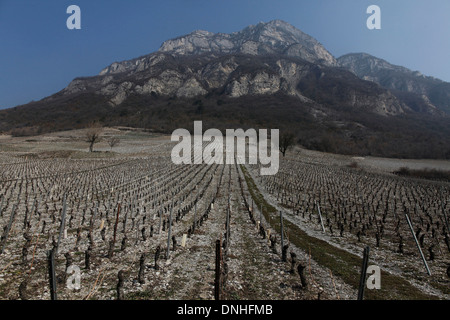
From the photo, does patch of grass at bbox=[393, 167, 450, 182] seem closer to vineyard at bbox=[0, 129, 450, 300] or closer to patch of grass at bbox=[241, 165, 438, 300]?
vineyard at bbox=[0, 129, 450, 300]

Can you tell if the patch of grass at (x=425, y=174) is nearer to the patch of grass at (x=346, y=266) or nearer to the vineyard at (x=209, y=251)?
the vineyard at (x=209, y=251)

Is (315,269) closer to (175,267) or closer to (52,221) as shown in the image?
(175,267)

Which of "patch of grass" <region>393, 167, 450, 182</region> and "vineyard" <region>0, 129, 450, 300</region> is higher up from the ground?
"vineyard" <region>0, 129, 450, 300</region>

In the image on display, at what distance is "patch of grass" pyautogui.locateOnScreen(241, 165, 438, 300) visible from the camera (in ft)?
26.5

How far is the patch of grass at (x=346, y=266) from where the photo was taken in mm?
8070

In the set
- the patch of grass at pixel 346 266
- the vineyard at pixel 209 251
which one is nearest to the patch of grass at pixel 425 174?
the vineyard at pixel 209 251

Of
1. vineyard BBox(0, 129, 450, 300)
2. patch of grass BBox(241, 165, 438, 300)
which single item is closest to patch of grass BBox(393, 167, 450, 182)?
vineyard BBox(0, 129, 450, 300)

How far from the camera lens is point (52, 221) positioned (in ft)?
46.6

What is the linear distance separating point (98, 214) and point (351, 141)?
363ft

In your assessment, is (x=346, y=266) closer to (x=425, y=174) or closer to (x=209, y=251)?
(x=209, y=251)

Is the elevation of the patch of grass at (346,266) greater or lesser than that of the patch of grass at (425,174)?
greater

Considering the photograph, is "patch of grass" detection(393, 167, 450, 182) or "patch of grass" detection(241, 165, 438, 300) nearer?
"patch of grass" detection(241, 165, 438, 300)
